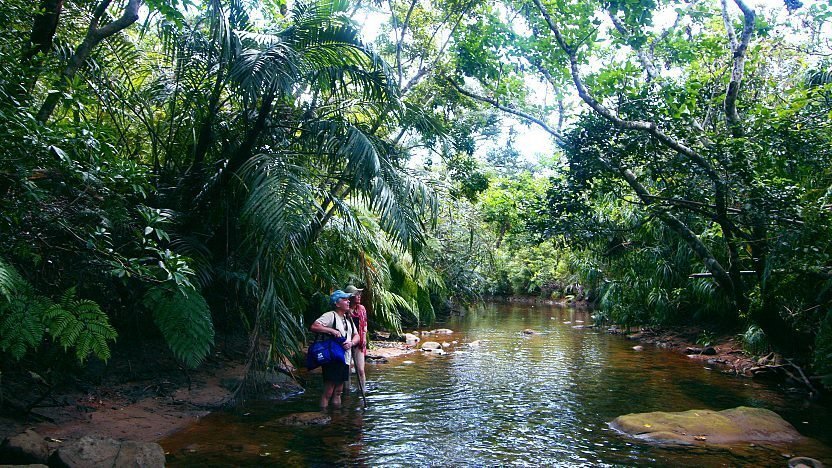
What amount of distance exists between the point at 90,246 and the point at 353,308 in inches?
146

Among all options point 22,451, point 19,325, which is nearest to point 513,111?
point 19,325

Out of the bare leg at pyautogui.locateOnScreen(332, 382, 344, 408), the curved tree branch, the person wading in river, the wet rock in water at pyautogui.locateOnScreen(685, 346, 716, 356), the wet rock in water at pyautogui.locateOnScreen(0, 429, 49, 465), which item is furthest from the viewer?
the wet rock in water at pyautogui.locateOnScreen(685, 346, 716, 356)

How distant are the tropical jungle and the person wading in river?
65 centimetres

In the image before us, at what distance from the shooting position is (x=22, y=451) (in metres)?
4.59

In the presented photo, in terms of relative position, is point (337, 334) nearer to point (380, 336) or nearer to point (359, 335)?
point (359, 335)

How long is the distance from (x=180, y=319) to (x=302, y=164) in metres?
2.99

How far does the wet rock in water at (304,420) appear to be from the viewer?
273 inches

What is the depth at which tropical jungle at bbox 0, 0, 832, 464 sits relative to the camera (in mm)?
5637

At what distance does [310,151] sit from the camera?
8.23 meters

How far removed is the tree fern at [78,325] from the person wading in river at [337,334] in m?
2.37

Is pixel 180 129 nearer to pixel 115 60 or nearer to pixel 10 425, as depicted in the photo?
pixel 115 60

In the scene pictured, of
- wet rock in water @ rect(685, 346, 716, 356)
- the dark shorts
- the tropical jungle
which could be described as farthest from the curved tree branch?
the dark shorts

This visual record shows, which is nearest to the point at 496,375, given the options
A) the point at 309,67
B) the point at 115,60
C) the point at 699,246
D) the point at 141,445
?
the point at 699,246

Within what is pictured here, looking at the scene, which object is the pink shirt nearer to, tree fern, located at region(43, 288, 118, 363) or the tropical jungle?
the tropical jungle
